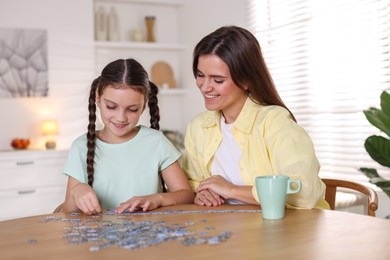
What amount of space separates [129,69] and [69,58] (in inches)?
138

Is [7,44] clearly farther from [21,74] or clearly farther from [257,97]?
[257,97]

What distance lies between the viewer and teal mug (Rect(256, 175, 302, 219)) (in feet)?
5.00

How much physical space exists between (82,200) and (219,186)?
440 millimetres

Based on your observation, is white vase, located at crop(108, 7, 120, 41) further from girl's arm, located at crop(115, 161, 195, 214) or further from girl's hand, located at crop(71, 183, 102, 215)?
girl's hand, located at crop(71, 183, 102, 215)

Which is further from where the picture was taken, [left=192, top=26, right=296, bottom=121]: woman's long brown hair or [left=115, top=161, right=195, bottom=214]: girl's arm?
[left=192, top=26, right=296, bottom=121]: woman's long brown hair

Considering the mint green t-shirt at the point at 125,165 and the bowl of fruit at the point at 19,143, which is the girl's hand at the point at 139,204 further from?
the bowl of fruit at the point at 19,143

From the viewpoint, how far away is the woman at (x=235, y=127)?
186cm

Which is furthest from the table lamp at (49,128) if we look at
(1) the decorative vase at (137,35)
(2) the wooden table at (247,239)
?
(2) the wooden table at (247,239)

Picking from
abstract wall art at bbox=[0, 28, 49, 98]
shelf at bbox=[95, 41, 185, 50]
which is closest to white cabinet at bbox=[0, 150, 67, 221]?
abstract wall art at bbox=[0, 28, 49, 98]

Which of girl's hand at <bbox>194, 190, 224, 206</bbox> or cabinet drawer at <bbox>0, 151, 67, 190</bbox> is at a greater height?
girl's hand at <bbox>194, 190, 224, 206</bbox>

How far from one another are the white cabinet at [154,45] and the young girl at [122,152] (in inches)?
134

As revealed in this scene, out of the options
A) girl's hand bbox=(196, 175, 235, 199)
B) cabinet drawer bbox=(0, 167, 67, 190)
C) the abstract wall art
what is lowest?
cabinet drawer bbox=(0, 167, 67, 190)

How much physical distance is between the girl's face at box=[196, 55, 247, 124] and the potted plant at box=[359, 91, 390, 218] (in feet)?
1.60

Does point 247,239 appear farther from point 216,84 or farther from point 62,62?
point 62,62
